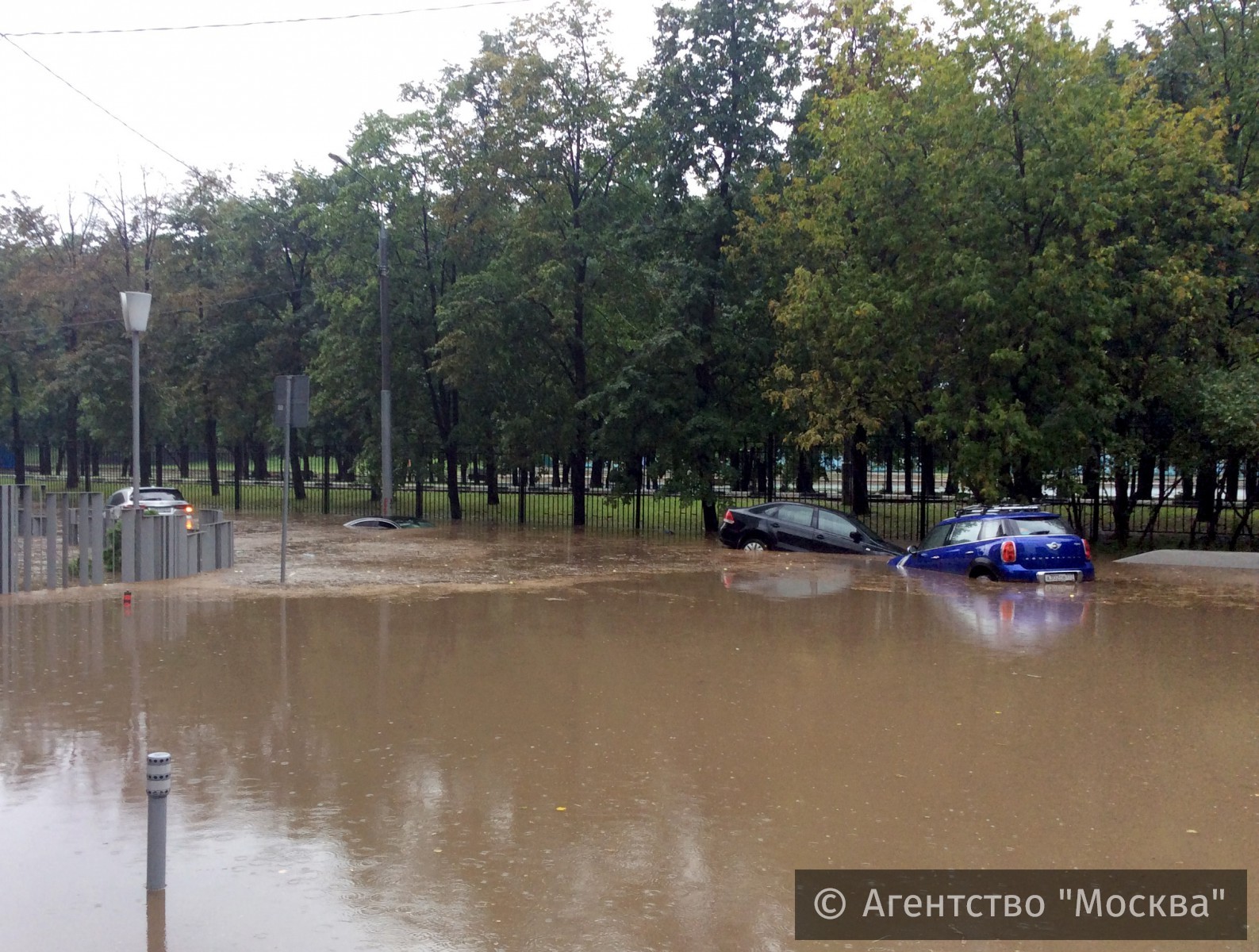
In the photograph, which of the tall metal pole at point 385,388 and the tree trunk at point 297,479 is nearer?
the tall metal pole at point 385,388

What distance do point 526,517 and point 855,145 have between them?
51.0 feet

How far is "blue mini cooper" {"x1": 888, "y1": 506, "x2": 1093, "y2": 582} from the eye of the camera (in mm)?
17047

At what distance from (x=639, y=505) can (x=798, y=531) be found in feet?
25.4

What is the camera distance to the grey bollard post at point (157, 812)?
5.10 metres

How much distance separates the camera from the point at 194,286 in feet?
128

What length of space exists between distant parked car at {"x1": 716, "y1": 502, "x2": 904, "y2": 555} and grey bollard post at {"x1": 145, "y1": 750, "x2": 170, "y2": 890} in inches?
701

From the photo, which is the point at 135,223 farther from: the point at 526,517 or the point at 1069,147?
the point at 1069,147

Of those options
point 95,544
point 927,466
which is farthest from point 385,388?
point 95,544

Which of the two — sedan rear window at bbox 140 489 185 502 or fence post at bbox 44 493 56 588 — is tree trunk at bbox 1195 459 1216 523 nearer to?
fence post at bbox 44 493 56 588

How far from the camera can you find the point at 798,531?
2281cm

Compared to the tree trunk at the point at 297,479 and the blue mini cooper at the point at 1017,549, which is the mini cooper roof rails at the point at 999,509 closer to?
the blue mini cooper at the point at 1017,549

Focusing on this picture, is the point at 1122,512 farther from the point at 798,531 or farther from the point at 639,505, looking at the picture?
the point at 639,505

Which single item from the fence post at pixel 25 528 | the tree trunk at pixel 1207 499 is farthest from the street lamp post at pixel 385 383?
the tree trunk at pixel 1207 499

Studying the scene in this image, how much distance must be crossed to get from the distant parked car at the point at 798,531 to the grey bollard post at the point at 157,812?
58.4 feet
